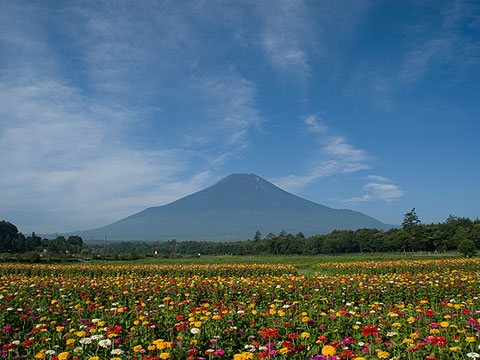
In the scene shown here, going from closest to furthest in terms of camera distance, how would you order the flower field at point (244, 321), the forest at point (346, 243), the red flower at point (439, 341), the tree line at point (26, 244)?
the red flower at point (439, 341) → the flower field at point (244, 321) → the forest at point (346, 243) → the tree line at point (26, 244)

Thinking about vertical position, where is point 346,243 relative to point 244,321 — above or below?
below

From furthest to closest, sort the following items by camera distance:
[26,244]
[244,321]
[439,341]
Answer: [26,244] → [244,321] → [439,341]

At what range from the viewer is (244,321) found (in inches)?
213

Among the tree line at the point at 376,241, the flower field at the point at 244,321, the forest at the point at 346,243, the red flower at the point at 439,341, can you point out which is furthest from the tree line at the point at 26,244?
the red flower at the point at 439,341

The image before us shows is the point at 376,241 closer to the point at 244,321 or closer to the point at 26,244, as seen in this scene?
the point at 244,321

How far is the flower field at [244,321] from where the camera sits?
150 inches

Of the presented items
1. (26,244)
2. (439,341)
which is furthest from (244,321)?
(26,244)

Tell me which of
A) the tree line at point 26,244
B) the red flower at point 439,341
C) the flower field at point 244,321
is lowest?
the tree line at point 26,244

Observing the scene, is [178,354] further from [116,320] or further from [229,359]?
[116,320]

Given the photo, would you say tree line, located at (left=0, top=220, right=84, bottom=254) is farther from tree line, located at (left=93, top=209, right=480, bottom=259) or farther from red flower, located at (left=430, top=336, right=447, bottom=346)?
red flower, located at (left=430, top=336, right=447, bottom=346)

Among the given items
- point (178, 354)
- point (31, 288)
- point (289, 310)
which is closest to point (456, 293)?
point (289, 310)

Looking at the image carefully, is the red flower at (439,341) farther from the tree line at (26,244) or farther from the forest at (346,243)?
the tree line at (26,244)

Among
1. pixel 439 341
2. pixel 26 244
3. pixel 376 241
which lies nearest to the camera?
pixel 439 341

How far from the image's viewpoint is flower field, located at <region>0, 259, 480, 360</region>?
12.5ft
